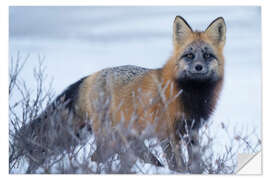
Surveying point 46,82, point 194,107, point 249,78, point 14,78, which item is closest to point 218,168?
point 194,107

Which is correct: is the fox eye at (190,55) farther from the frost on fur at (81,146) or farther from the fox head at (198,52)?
the frost on fur at (81,146)

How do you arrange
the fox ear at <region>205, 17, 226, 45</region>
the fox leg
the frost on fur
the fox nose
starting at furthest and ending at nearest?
the fox ear at <region>205, 17, 226, 45</region> < the fox nose < the fox leg < the frost on fur

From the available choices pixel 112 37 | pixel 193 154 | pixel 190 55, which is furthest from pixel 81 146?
pixel 190 55

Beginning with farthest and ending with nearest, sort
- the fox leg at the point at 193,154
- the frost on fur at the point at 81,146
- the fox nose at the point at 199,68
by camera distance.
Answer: the fox nose at the point at 199,68, the fox leg at the point at 193,154, the frost on fur at the point at 81,146

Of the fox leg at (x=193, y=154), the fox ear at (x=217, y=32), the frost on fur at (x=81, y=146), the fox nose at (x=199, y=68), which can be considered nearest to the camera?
the frost on fur at (x=81, y=146)

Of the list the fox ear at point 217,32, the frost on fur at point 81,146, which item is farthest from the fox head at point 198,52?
the frost on fur at point 81,146

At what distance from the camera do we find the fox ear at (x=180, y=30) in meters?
3.86

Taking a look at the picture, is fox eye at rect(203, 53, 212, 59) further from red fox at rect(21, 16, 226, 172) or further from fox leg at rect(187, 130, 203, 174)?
fox leg at rect(187, 130, 203, 174)

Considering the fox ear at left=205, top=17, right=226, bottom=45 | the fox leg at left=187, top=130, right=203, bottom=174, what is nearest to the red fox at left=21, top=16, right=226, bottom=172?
the fox ear at left=205, top=17, right=226, bottom=45

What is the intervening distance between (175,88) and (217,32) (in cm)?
72

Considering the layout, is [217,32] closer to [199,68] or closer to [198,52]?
[198,52]

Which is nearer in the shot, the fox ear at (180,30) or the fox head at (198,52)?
the fox head at (198,52)

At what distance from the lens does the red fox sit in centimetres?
367
